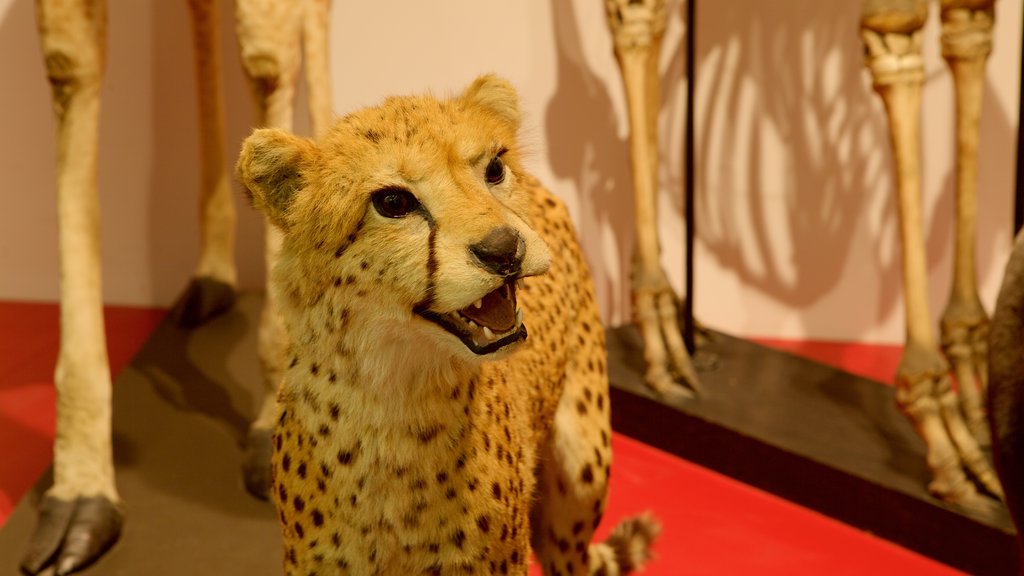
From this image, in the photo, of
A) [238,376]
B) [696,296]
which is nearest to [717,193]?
[696,296]

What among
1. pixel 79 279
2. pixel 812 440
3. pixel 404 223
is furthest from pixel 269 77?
pixel 812 440

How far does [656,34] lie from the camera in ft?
9.08

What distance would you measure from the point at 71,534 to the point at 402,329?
117 centimetres

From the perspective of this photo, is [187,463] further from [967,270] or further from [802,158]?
[802,158]

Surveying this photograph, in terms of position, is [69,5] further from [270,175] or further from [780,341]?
[780,341]

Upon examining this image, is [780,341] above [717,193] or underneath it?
underneath

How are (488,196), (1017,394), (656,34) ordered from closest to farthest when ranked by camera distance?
(1017,394), (488,196), (656,34)

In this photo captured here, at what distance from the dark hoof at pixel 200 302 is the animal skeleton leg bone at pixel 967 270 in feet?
5.42

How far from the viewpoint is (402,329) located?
1291 mm

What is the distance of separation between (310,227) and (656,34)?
1598 millimetres

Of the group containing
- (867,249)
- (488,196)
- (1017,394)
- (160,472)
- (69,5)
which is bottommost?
(160,472)

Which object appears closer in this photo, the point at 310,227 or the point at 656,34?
the point at 310,227

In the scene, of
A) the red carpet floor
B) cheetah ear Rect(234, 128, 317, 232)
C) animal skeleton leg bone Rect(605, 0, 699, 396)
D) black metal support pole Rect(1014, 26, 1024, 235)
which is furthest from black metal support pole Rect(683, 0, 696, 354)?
cheetah ear Rect(234, 128, 317, 232)

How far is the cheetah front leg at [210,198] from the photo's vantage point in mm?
3020
